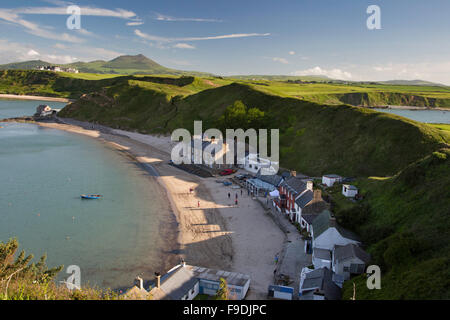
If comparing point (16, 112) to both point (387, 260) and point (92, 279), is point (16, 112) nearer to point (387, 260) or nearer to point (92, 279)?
point (92, 279)

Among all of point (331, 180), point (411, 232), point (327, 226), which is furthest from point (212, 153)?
point (411, 232)

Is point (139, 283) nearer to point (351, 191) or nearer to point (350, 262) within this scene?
point (350, 262)

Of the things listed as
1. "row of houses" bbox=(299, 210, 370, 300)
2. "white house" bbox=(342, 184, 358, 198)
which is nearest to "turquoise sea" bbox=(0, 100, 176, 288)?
"row of houses" bbox=(299, 210, 370, 300)

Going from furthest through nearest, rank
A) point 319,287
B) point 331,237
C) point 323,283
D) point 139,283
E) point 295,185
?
1. point 295,185
2. point 331,237
3. point 139,283
4. point 323,283
5. point 319,287

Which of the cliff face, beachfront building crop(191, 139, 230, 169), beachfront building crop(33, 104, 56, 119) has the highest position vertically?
the cliff face

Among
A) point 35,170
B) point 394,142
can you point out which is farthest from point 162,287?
point 35,170

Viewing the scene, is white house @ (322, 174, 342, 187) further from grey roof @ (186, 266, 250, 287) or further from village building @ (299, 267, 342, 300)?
grey roof @ (186, 266, 250, 287)
